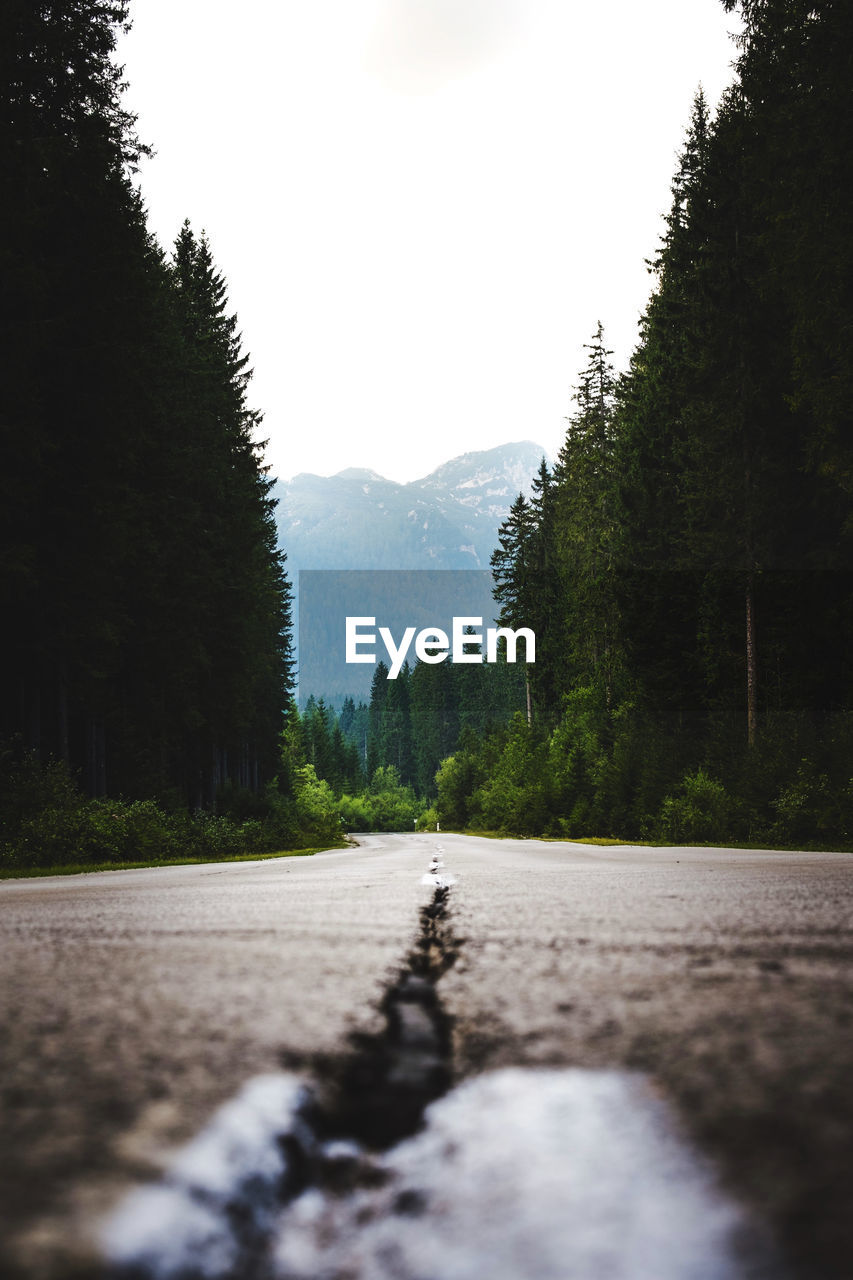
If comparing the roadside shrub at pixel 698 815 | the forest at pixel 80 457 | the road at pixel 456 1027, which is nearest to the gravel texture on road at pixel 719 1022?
the road at pixel 456 1027

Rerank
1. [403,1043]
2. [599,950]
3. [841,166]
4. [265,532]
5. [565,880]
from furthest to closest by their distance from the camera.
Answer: [265,532] < [841,166] < [565,880] < [599,950] < [403,1043]

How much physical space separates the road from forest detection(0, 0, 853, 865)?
11808 millimetres

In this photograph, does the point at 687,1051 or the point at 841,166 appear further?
the point at 841,166

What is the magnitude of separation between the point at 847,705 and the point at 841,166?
40.2 ft

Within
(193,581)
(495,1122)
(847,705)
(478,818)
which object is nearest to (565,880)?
(495,1122)

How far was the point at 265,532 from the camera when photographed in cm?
4053

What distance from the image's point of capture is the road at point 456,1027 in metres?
0.61

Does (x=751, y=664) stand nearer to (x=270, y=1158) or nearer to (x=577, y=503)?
(x=577, y=503)

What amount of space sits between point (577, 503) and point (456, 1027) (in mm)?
42919

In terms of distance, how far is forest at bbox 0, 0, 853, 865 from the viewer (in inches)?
621

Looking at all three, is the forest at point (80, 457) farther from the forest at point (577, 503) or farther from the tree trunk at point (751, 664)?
the tree trunk at point (751, 664)

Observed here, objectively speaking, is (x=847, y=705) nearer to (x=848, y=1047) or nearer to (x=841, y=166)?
(x=841, y=166)

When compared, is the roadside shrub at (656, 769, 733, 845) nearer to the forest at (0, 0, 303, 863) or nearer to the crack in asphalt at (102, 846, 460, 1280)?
the forest at (0, 0, 303, 863)

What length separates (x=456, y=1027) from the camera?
47.3 inches
